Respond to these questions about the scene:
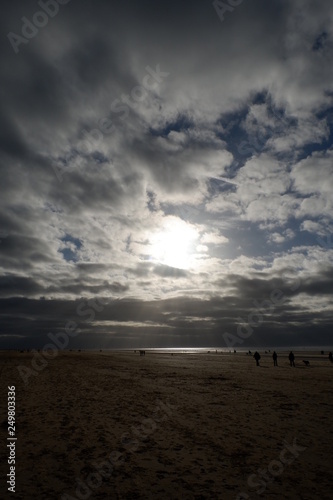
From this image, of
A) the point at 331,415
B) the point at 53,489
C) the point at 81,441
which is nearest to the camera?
the point at 53,489

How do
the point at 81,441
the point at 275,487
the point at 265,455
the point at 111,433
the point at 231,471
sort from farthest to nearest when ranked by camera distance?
the point at 111,433 → the point at 81,441 → the point at 265,455 → the point at 231,471 → the point at 275,487

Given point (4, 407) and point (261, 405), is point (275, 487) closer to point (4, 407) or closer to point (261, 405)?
point (261, 405)

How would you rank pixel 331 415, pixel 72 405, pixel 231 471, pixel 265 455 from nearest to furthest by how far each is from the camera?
pixel 231 471
pixel 265 455
pixel 331 415
pixel 72 405

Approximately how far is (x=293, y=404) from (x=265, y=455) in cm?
826

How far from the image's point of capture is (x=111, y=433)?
10.7 metres

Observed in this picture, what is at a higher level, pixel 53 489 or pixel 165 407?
pixel 53 489

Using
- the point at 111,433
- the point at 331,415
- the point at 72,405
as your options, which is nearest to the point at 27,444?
the point at 111,433

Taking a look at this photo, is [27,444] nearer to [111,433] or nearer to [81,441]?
[81,441]

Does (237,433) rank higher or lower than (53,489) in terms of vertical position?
lower

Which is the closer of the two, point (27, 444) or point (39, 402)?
point (27, 444)

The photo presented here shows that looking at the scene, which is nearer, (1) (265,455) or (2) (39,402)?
(1) (265,455)

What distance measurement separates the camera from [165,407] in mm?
14898

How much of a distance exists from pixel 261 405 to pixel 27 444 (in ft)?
38.1

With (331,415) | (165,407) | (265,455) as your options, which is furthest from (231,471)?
(331,415)
